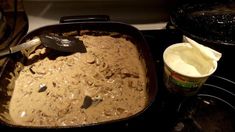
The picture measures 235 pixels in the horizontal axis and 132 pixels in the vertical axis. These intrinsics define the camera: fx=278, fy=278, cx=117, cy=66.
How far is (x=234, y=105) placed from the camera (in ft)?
2.43

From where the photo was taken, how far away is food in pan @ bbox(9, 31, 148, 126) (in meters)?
0.63

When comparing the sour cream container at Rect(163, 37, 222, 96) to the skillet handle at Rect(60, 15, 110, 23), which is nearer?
the sour cream container at Rect(163, 37, 222, 96)

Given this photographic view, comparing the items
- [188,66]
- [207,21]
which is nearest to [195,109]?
[188,66]

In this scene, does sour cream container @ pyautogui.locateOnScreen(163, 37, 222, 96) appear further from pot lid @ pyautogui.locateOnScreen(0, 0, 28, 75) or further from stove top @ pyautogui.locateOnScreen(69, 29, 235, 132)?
pot lid @ pyautogui.locateOnScreen(0, 0, 28, 75)

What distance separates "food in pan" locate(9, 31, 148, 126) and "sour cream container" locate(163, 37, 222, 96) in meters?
0.07

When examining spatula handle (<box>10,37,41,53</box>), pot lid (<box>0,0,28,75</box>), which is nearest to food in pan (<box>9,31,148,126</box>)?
spatula handle (<box>10,37,41,53</box>)

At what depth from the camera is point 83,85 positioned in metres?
0.69

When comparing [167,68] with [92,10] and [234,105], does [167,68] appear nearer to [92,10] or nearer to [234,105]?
[234,105]

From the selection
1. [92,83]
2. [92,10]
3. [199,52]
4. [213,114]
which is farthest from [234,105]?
[92,10]

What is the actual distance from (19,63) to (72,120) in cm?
23

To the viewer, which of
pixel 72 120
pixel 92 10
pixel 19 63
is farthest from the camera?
pixel 92 10

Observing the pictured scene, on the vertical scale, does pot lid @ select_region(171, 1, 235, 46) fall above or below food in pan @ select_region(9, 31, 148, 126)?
above

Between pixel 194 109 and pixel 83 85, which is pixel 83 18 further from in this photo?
pixel 194 109

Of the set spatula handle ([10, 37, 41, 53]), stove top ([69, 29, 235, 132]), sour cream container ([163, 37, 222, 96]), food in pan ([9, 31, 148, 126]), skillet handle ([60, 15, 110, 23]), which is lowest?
stove top ([69, 29, 235, 132])
